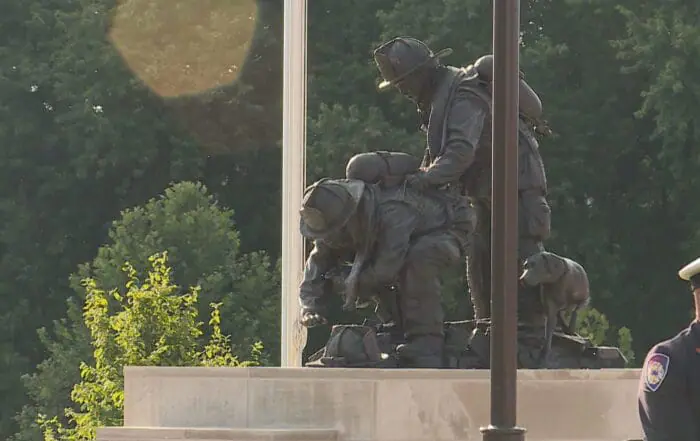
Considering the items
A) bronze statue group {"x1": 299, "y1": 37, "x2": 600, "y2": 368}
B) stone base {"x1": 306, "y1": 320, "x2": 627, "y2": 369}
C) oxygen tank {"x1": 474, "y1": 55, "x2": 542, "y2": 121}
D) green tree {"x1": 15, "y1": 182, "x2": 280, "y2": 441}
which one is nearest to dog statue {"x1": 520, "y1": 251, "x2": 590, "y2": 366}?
bronze statue group {"x1": 299, "y1": 37, "x2": 600, "y2": 368}

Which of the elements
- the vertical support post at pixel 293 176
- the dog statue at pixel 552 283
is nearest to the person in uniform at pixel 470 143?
the dog statue at pixel 552 283

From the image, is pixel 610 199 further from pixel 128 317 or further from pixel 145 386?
pixel 145 386

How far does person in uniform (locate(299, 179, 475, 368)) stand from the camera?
1196cm

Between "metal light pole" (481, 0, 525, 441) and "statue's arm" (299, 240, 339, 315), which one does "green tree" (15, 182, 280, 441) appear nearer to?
"statue's arm" (299, 240, 339, 315)

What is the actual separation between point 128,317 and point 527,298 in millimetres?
11150

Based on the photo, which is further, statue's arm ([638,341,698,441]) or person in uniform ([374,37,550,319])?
person in uniform ([374,37,550,319])

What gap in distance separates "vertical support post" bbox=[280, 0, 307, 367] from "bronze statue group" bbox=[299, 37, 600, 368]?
3863mm

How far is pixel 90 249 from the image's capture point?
3284 cm

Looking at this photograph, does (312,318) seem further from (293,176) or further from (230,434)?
(293,176)

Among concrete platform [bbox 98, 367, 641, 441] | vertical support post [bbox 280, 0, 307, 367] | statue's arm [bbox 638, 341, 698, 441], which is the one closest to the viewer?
statue's arm [bbox 638, 341, 698, 441]

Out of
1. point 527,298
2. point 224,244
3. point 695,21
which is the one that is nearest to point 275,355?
point 224,244

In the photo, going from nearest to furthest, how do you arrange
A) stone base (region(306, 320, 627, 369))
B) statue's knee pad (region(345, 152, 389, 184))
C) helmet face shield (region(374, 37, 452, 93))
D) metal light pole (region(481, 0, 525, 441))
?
metal light pole (region(481, 0, 525, 441)) < stone base (region(306, 320, 627, 369)) < statue's knee pad (region(345, 152, 389, 184)) < helmet face shield (region(374, 37, 452, 93))

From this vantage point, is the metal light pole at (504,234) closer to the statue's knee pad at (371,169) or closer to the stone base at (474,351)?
the stone base at (474,351)

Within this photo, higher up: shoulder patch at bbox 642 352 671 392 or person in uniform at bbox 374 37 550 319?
person in uniform at bbox 374 37 550 319
